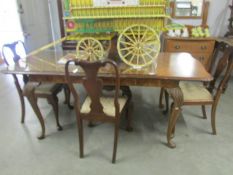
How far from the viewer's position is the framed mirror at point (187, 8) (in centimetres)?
341

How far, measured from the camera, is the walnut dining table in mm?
1730

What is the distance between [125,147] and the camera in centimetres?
204

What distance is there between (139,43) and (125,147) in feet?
3.34

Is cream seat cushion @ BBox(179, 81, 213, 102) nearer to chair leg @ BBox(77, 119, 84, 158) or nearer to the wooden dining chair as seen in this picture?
the wooden dining chair

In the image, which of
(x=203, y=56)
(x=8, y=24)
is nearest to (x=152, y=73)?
(x=203, y=56)

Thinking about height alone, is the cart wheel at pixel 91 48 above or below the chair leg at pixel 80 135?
above

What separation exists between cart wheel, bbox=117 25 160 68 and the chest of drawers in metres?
1.52

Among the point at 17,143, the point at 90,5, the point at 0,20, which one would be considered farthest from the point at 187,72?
the point at 0,20

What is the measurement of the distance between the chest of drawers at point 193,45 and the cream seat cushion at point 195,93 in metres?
1.17

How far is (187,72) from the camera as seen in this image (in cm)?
177

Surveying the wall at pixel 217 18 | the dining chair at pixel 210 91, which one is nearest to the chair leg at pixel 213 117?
the dining chair at pixel 210 91

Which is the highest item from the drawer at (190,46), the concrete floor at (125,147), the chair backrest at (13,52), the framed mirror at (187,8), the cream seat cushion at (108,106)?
the framed mirror at (187,8)

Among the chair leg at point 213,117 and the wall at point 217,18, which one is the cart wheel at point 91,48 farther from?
the wall at point 217,18

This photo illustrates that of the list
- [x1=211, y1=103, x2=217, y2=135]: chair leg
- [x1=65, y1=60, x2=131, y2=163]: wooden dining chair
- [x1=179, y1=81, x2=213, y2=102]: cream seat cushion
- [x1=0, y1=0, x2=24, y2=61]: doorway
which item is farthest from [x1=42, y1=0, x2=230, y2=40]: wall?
[x1=0, y1=0, x2=24, y2=61]: doorway
